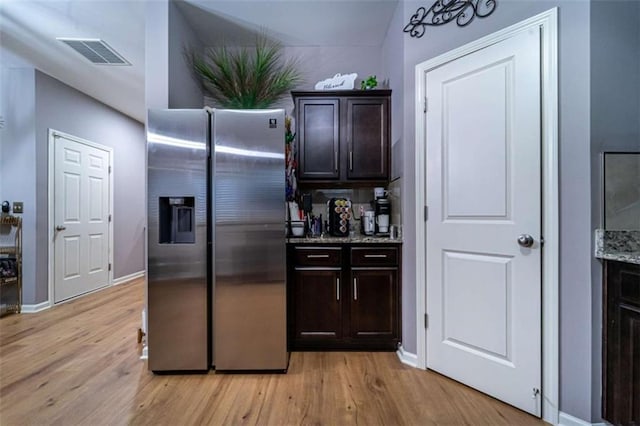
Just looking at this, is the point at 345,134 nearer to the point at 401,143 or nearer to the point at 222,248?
the point at 401,143

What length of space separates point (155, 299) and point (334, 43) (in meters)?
2.77

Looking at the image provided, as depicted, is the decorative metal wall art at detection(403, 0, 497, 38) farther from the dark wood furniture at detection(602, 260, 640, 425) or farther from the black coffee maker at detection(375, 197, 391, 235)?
the dark wood furniture at detection(602, 260, 640, 425)

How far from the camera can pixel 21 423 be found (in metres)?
1.48

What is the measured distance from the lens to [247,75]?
7.84 ft

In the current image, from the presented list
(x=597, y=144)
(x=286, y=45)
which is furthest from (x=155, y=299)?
(x=597, y=144)

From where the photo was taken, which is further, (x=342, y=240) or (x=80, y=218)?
(x=80, y=218)

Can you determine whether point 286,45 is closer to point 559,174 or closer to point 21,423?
point 559,174

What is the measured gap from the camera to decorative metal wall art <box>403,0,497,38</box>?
169 centimetres

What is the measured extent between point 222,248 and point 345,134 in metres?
1.40

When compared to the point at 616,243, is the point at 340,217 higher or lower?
higher

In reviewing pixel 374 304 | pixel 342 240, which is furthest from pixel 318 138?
pixel 374 304

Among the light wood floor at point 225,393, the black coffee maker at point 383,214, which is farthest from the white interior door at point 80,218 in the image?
the black coffee maker at point 383,214

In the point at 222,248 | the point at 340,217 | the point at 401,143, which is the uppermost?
the point at 401,143

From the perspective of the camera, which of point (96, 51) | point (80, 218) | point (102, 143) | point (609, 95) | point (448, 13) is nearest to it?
point (609, 95)
